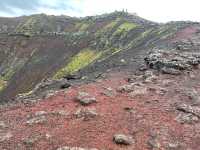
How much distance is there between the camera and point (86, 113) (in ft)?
107

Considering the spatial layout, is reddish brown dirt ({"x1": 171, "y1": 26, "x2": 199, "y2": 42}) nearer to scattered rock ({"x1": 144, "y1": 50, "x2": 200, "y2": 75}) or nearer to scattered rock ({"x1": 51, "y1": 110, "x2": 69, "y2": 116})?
scattered rock ({"x1": 144, "y1": 50, "x2": 200, "y2": 75})

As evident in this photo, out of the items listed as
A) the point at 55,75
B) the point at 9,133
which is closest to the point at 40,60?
the point at 55,75

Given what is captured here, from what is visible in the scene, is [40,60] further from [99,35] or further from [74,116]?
[74,116]

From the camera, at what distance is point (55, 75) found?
9125 cm

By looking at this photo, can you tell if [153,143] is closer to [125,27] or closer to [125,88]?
[125,88]

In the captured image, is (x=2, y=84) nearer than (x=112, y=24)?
Yes

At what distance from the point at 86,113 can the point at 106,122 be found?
2109 mm

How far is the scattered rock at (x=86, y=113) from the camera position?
32031 mm

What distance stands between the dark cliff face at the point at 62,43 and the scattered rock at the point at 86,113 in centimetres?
3707

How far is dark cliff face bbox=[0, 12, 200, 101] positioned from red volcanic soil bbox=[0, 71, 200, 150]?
3199 cm

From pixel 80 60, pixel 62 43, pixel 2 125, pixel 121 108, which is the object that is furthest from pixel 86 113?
pixel 62 43

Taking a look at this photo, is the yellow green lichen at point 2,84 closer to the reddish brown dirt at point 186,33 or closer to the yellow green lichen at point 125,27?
the yellow green lichen at point 125,27

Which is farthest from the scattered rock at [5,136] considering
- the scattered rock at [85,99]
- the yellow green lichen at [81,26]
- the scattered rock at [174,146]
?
the yellow green lichen at [81,26]

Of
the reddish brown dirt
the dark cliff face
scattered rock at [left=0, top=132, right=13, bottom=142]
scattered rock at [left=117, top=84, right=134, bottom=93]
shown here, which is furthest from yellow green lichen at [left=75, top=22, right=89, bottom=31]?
scattered rock at [left=0, top=132, right=13, bottom=142]
